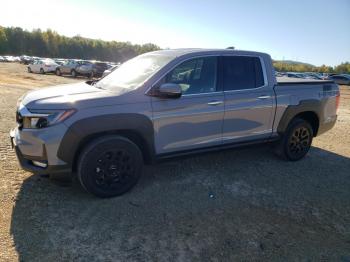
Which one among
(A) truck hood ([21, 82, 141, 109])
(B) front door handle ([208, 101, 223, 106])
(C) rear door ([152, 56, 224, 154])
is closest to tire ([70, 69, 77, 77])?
(A) truck hood ([21, 82, 141, 109])

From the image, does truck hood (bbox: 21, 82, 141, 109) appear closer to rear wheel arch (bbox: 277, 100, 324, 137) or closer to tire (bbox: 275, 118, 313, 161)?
rear wheel arch (bbox: 277, 100, 324, 137)

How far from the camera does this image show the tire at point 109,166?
3.60 m

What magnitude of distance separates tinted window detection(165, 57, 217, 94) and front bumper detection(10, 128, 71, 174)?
1.62 m

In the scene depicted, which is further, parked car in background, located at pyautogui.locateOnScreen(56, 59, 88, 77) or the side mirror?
parked car in background, located at pyautogui.locateOnScreen(56, 59, 88, 77)

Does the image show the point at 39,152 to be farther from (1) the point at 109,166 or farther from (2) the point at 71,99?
(1) the point at 109,166

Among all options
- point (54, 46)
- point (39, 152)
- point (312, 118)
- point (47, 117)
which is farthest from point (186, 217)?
point (54, 46)

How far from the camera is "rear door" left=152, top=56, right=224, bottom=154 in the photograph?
3.96m

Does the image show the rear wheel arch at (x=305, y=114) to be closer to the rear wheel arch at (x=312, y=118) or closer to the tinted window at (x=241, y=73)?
the rear wheel arch at (x=312, y=118)

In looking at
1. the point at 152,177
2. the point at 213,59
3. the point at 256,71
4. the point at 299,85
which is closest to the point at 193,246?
the point at 152,177

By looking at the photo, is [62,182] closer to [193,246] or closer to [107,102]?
[107,102]

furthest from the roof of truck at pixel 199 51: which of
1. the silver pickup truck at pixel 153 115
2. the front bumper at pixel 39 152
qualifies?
the front bumper at pixel 39 152

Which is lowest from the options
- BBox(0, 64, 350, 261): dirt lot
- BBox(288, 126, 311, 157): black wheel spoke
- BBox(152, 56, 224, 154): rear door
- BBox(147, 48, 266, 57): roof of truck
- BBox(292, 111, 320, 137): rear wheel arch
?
BBox(0, 64, 350, 261): dirt lot

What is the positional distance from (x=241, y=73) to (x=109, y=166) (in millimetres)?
2412

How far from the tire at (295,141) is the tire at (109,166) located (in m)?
2.74
